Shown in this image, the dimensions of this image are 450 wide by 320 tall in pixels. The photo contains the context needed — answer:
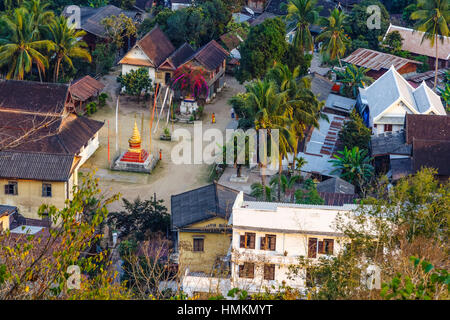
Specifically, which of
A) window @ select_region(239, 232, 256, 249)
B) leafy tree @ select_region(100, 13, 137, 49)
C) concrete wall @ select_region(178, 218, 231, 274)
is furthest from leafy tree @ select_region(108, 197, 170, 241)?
leafy tree @ select_region(100, 13, 137, 49)

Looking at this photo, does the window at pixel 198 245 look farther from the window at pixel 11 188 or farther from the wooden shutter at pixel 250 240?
the window at pixel 11 188

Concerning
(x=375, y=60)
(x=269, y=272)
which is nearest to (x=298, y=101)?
(x=269, y=272)

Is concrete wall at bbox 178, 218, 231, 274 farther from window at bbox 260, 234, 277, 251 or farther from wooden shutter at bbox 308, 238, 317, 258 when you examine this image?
wooden shutter at bbox 308, 238, 317, 258

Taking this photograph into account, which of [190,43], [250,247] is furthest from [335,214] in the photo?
[190,43]

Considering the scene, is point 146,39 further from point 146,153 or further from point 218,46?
point 146,153

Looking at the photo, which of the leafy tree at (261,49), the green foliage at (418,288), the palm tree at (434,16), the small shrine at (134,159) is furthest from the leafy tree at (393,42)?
the green foliage at (418,288)

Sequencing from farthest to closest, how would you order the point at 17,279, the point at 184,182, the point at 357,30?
1. the point at 357,30
2. the point at 184,182
3. the point at 17,279
